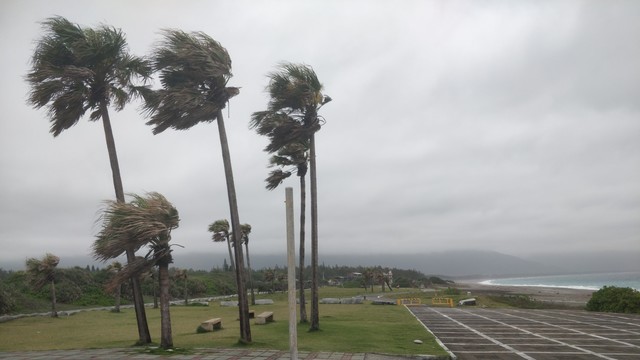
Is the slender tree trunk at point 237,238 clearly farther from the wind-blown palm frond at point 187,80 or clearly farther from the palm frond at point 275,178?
the palm frond at point 275,178

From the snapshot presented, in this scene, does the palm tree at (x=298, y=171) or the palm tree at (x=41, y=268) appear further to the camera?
the palm tree at (x=41, y=268)

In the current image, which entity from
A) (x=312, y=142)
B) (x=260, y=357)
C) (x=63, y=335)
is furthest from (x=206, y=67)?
(x=63, y=335)

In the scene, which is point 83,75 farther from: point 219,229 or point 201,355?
point 219,229

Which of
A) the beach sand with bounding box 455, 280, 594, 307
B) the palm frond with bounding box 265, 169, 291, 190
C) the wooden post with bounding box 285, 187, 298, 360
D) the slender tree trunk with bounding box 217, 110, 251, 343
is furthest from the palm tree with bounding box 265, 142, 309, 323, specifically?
the beach sand with bounding box 455, 280, 594, 307

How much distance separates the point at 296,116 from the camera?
19188 millimetres

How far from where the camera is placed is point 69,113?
14617 mm

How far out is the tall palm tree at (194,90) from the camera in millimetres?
14383

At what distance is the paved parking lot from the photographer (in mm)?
13898

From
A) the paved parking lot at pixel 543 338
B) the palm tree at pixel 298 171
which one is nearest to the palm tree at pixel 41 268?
the palm tree at pixel 298 171

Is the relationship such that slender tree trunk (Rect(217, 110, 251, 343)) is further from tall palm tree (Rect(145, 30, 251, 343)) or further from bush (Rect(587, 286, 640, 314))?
bush (Rect(587, 286, 640, 314))

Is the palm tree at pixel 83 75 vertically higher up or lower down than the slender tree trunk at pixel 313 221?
higher up

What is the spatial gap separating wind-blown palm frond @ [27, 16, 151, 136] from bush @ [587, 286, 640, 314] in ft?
104

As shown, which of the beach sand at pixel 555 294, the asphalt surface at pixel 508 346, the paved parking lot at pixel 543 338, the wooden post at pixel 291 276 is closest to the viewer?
the wooden post at pixel 291 276

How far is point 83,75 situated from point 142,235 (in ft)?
18.1
